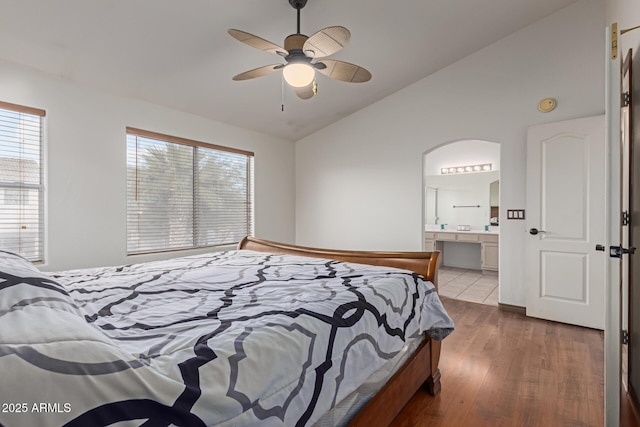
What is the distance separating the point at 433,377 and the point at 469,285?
3.30m

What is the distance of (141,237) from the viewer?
3.50 meters

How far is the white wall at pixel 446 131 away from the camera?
134 inches

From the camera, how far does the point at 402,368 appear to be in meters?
1.69

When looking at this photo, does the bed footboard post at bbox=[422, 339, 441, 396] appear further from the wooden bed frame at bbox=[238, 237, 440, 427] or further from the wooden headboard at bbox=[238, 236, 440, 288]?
the wooden headboard at bbox=[238, 236, 440, 288]

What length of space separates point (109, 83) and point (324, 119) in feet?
9.12

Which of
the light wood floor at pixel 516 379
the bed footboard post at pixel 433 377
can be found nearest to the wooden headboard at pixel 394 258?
the bed footboard post at pixel 433 377

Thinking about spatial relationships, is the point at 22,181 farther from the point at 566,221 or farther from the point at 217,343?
the point at 566,221

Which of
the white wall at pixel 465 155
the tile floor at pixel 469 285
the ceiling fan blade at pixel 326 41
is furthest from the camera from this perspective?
the white wall at pixel 465 155

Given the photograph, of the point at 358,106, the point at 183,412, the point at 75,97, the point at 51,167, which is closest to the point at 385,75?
the point at 358,106

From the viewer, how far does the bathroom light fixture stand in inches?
228

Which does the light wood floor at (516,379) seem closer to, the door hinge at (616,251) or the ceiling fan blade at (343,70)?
the door hinge at (616,251)

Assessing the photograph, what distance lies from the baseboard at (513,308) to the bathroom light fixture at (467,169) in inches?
112

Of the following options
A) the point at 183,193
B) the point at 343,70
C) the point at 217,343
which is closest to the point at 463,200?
the point at 343,70

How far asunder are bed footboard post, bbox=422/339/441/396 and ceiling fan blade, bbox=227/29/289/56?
7.09ft
